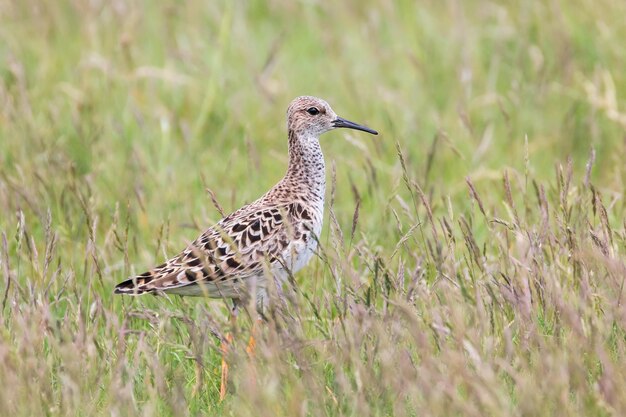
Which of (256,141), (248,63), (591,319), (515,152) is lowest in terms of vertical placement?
(591,319)

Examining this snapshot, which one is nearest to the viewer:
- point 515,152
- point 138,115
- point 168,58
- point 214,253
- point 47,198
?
point 214,253

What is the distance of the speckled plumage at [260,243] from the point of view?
4.88 meters

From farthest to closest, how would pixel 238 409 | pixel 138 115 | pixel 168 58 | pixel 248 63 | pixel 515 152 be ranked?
pixel 168 58 < pixel 248 63 < pixel 515 152 < pixel 138 115 < pixel 238 409

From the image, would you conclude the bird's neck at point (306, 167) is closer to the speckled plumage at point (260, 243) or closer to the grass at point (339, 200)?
the speckled plumage at point (260, 243)

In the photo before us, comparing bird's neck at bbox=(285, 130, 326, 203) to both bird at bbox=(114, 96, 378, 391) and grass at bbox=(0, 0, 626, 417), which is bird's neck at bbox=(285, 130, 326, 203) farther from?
grass at bbox=(0, 0, 626, 417)

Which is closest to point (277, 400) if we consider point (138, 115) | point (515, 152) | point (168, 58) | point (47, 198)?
point (47, 198)

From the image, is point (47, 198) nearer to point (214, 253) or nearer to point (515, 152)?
point (214, 253)

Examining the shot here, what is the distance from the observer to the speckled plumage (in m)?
4.88

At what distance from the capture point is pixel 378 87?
27.3 feet

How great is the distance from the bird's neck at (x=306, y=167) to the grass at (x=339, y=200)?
→ 0.61 ft

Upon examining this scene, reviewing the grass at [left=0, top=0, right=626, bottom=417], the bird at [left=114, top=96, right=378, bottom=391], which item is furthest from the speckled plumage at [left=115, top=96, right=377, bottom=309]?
the grass at [left=0, top=0, right=626, bottom=417]

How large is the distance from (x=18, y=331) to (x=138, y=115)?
2.88m

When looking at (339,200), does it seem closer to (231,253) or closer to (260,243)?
(260,243)

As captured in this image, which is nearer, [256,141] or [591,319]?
[591,319]
